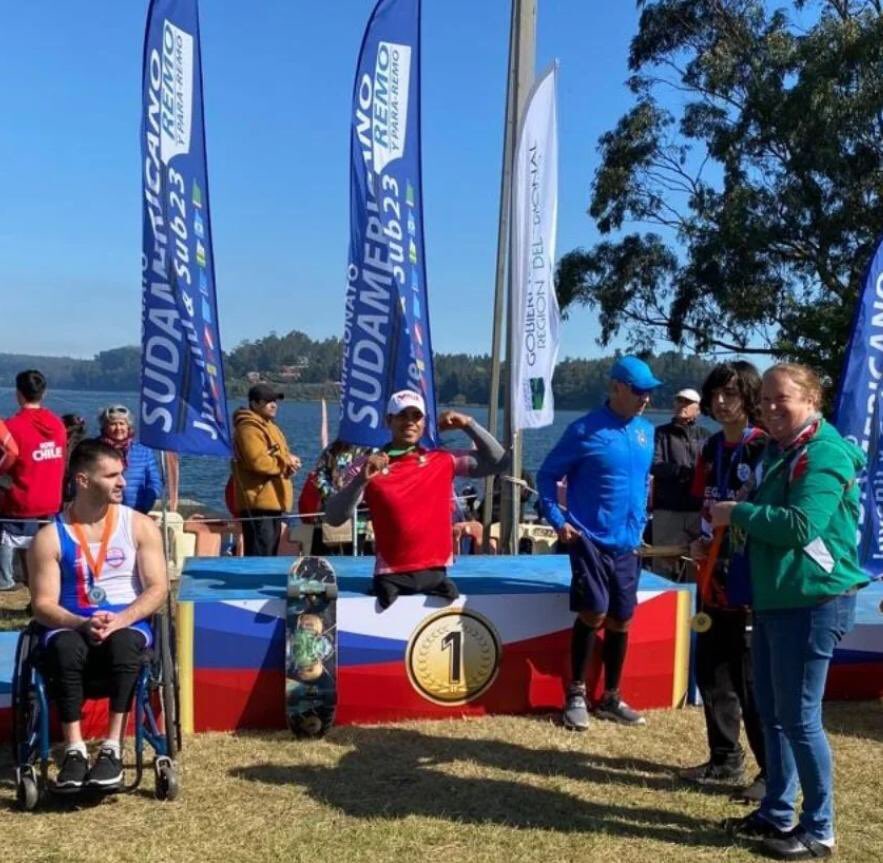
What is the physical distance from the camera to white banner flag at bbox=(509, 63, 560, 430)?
6.93 metres

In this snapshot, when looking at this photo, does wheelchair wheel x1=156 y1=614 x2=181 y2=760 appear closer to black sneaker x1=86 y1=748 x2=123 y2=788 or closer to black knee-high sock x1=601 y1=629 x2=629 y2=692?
black sneaker x1=86 y1=748 x2=123 y2=788

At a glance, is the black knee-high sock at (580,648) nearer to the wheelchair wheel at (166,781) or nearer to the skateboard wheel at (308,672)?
the skateboard wheel at (308,672)

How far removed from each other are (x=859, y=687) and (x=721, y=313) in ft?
54.3

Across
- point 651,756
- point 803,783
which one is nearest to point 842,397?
point 651,756

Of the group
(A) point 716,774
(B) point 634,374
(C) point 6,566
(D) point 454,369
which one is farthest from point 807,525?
(D) point 454,369

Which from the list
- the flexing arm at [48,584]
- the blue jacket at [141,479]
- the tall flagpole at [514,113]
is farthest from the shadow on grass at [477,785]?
the tall flagpole at [514,113]

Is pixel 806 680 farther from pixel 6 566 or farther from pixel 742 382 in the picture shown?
pixel 6 566

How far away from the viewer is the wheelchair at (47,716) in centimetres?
364

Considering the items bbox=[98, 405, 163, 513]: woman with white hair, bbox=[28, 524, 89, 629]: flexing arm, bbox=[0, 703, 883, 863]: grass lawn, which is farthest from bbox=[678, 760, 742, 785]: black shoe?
bbox=[98, 405, 163, 513]: woman with white hair

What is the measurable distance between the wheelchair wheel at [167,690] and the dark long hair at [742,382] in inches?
90.5

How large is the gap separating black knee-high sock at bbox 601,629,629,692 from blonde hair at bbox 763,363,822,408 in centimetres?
195

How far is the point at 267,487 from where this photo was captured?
304 inches

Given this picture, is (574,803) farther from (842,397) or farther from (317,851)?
(842,397)

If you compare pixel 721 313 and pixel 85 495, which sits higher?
pixel 721 313
